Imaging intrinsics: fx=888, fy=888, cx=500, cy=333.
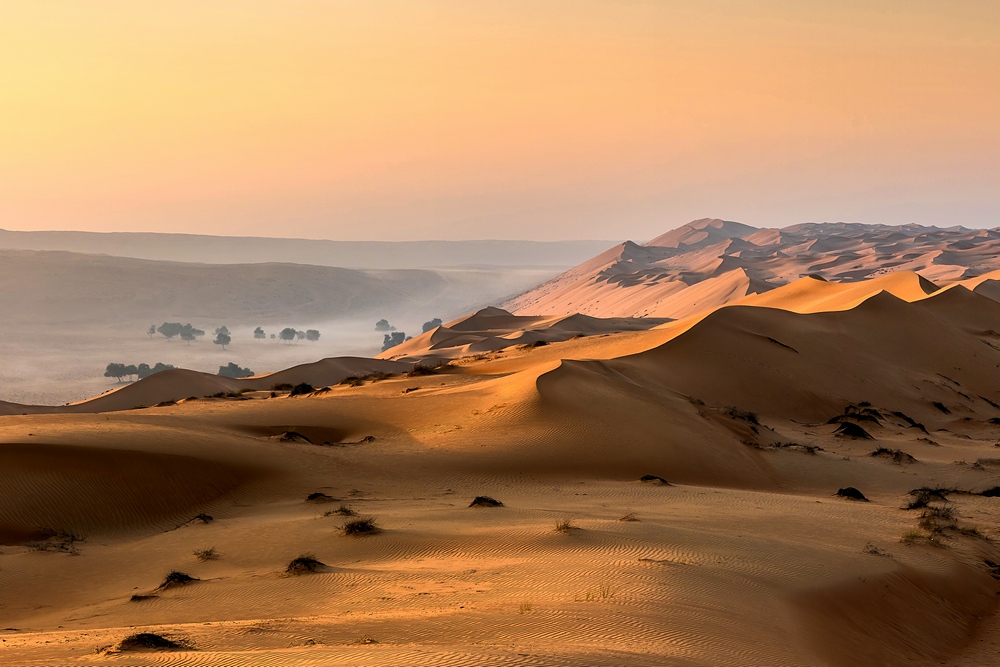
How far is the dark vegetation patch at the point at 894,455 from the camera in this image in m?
20.6

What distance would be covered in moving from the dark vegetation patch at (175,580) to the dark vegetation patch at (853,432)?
18278 mm

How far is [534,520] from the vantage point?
13109mm

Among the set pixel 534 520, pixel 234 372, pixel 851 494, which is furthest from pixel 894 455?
pixel 234 372

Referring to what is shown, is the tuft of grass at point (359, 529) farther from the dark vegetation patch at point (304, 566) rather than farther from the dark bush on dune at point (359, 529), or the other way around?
the dark vegetation patch at point (304, 566)

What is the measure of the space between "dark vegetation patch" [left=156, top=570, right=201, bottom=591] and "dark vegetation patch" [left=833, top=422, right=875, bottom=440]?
18.3m

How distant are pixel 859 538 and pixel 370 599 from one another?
24.5 ft

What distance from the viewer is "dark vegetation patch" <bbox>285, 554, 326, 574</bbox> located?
34.8 feet

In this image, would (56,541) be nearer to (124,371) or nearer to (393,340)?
(124,371)

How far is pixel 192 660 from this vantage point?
6.32 metres

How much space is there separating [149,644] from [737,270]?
9641 centimetres

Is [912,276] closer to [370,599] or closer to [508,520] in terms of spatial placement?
[508,520]

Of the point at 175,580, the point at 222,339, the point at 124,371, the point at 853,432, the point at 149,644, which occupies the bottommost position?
the point at 124,371

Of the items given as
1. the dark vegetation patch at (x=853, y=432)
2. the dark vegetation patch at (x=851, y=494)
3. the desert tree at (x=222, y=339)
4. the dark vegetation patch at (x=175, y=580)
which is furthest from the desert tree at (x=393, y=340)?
the dark vegetation patch at (x=175, y=580)

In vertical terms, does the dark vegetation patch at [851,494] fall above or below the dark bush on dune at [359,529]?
below
